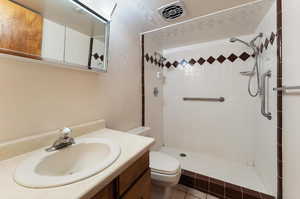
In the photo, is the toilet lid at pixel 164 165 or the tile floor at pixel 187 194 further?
the tile floor at pixel 187 194

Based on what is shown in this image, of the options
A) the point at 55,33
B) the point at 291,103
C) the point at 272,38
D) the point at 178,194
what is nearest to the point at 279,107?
the point at 291,103

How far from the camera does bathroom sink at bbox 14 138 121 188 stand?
1.43ft

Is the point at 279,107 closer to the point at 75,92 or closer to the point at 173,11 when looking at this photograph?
the point at 173,11

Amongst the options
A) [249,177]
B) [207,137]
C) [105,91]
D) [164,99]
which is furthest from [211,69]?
[105,91]

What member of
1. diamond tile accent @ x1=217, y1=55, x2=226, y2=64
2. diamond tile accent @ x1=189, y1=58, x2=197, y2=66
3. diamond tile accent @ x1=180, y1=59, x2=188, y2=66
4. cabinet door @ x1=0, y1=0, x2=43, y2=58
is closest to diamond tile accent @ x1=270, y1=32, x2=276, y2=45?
diamond tile accent @ x1=217, y1=55, x2=226, y2=64

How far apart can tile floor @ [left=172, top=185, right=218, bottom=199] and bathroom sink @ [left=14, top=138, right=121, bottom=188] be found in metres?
1.08

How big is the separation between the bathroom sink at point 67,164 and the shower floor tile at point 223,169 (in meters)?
1.32

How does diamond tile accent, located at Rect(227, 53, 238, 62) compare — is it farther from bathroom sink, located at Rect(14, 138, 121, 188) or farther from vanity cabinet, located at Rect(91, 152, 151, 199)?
bathroom sink, located at Rect(14, 138, 121, 188)

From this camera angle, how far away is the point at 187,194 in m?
1.37

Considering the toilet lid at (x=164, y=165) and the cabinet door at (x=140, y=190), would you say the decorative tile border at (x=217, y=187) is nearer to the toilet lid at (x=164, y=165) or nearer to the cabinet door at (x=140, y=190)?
the toilet lid at (x=164, y=165)

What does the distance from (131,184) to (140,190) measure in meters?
0.11

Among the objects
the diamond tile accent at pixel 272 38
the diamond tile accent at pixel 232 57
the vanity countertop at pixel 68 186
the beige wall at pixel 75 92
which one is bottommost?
the vanity countertop at pixel 68 186

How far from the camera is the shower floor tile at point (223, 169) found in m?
1.38

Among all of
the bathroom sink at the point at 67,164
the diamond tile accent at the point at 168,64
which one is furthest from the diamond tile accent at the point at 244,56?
the bathroom sink at the point at 67,164
